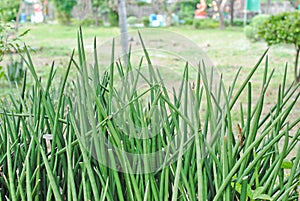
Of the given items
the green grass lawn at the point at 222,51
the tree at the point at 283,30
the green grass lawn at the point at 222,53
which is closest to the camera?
the tree at the point at 283,30

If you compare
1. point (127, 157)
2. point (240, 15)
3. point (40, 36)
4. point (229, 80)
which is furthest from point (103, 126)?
point (240, 15)

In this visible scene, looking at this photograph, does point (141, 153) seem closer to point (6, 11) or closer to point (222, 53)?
point (6, 11)

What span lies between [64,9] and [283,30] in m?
12.9

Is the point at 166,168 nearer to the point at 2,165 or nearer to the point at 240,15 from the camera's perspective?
the point at 2,165

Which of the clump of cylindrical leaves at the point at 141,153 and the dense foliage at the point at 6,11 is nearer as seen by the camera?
the clump of cylindrical leaves at the point at 141,153

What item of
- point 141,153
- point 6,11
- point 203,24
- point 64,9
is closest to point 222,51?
point 6,11

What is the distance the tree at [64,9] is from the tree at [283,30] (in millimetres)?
12372

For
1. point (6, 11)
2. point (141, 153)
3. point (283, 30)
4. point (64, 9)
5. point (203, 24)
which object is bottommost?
point (203, 24)

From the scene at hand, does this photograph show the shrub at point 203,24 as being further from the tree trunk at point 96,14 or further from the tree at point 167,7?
the tree trunk at point 96,14

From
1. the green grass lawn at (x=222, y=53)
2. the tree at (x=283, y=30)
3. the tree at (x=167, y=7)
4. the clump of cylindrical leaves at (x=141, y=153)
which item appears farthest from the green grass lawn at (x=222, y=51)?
the clump of cylindrical leaves at (x=141, y=153)

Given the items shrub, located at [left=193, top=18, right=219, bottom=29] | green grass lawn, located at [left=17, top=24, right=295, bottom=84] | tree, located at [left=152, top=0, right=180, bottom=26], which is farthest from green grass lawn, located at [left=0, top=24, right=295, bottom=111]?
tree, located at [left=152, top=0, right=180, bottom=26]

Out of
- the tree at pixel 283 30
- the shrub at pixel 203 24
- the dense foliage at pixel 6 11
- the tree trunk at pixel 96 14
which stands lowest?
the shrub at pixel 203 24

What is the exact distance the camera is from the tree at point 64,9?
1748 cm

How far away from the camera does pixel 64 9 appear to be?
17.5 metres
